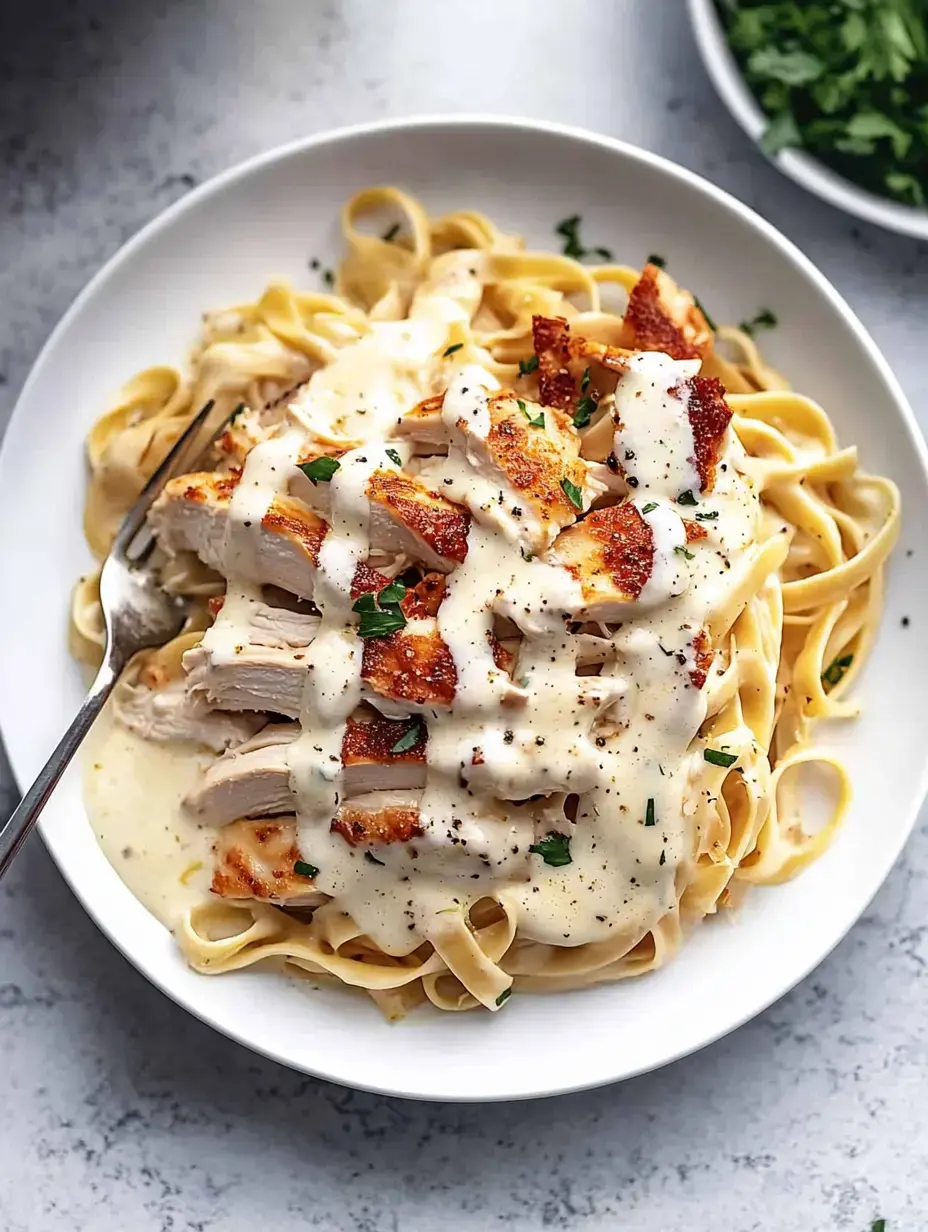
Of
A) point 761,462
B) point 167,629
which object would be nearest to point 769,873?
point 761,462

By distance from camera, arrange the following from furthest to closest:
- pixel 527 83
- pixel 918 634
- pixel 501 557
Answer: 1. pixel 527 83
2. pixel 918 634
3. pixel 501 557

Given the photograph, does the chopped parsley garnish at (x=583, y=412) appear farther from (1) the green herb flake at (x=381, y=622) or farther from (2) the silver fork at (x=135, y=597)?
(2) the silver fork at (x=135, y=597)

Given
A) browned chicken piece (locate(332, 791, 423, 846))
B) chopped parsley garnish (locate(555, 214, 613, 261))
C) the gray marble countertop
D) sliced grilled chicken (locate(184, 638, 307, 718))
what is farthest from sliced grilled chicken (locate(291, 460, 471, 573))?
the gray marble countertop

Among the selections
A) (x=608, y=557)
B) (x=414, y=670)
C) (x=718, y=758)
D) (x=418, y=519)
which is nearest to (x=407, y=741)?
(x=414, y=670)

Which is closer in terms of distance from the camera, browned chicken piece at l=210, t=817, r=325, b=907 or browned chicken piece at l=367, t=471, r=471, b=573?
browned chicken piece at l=367, t=471, r=471, b=573

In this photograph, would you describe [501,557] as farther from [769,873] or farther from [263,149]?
[263,149]

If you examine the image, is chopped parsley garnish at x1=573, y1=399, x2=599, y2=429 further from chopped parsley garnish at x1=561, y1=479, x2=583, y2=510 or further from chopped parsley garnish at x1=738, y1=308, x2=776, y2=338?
chopped parsley garnish at x1=738, y1=308, x2=776, y2=338
